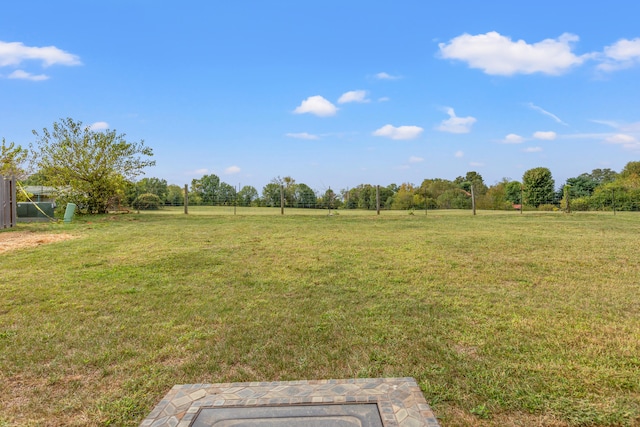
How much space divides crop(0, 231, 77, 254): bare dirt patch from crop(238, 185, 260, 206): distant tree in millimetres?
12190

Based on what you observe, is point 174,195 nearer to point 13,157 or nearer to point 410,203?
point 13,157

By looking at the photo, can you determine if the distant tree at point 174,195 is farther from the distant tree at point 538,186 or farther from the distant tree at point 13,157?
the distant tree at point 538,186

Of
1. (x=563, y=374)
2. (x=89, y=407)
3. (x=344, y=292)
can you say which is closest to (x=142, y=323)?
(x=89, y=407)

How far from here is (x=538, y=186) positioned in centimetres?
2944

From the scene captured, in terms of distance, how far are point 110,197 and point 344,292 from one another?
47.8ft

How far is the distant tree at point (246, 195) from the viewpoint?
68.2ft

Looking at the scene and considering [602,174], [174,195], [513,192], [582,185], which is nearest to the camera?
[174,195]

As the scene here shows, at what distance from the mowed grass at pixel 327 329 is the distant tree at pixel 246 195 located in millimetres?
14820


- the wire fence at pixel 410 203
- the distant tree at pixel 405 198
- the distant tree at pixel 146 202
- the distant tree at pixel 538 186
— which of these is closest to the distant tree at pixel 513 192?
the distant tree at pixel 538 186

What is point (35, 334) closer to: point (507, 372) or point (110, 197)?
point (507, 372)

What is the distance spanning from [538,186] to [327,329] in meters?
32.6

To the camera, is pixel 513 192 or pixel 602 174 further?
pixel 602 174

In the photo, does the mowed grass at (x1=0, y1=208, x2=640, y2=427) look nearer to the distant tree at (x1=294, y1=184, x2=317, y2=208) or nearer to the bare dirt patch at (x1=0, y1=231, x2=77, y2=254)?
the bare dirt patch at (x1=0, y1=231, x2=77, y2=254)

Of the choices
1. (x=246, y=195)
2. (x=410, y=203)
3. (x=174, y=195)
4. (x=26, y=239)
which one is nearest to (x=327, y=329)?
(x=26, y=239)
